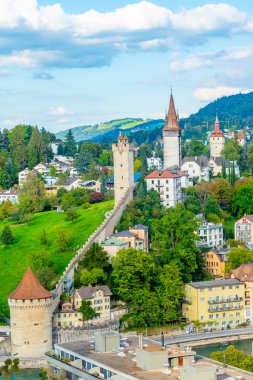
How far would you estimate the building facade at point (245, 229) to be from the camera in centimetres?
6450

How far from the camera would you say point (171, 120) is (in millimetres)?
74500

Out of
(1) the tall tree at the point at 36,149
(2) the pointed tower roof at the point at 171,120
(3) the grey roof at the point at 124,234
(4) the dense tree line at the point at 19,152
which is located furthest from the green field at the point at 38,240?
(1) the tall tree at the point at 36,149

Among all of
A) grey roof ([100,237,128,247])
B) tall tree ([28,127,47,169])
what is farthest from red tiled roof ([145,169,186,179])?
tall tree ([28,127,47,169])

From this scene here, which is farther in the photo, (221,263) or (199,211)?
(199,211)

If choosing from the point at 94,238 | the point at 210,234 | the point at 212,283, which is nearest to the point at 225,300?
the point at 212,283

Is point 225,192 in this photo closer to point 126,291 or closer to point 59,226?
point 59,226

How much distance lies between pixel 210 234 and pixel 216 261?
4.15m

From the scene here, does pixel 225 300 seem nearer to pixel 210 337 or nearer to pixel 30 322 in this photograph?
pixel 210 337

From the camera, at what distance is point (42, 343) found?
4862 centimetres

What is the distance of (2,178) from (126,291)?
34.5 metres

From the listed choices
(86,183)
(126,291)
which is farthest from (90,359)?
(86,183)

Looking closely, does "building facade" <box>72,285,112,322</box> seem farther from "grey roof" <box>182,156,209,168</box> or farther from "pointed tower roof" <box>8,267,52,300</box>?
"grey roof" <box>182,156,209,168</box>

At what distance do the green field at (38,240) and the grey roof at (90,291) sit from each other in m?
4.45

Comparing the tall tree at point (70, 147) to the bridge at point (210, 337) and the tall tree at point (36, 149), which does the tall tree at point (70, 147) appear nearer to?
the tall tree at point (36, 149)
